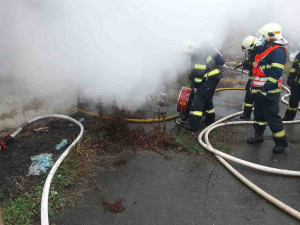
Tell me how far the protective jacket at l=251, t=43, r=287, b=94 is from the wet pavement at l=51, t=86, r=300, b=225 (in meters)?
1.17

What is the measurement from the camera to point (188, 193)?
3.06 meters

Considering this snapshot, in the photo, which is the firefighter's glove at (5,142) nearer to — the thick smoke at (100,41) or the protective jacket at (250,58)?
the thick smoke at (100,41)

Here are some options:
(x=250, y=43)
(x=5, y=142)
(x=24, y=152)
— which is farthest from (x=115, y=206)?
(x=250, y=43)

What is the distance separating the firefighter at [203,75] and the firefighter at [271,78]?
77cm

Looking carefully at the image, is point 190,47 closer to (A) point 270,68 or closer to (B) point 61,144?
(A) point 270,68

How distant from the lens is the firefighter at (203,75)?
463cm

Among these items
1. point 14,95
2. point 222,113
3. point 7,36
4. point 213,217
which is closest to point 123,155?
point 213,217

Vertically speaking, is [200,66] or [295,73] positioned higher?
[200,66]

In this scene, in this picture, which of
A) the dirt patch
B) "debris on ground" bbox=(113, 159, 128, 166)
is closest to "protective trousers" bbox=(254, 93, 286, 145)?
"debris on ground" bbox=(113, 159, 128, 166)

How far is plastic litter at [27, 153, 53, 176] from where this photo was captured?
327 centimetres

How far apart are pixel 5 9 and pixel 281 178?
489 cm

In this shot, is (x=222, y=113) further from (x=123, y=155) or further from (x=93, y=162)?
(x=93, y=162)

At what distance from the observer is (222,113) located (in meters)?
6.27

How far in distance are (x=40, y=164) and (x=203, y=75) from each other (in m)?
3.32
